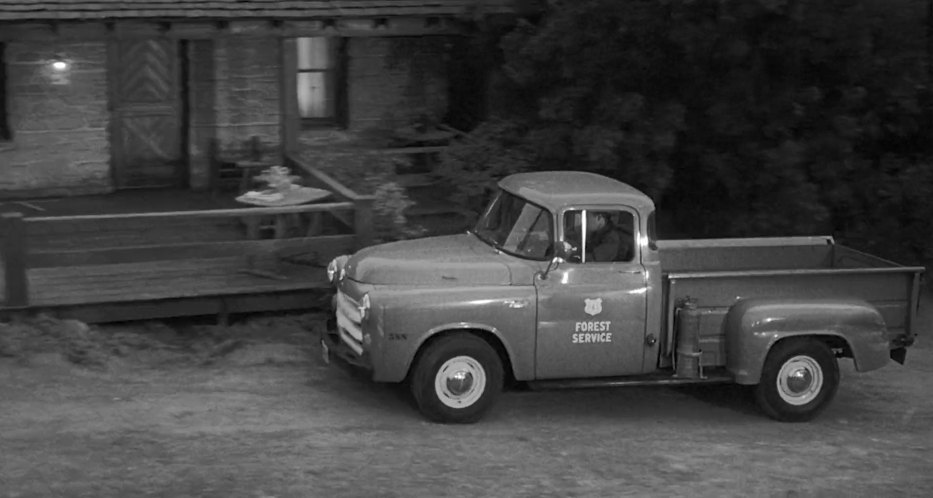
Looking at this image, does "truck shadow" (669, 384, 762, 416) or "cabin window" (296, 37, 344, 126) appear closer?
"truck shadow" (669, 384, 762, 416)

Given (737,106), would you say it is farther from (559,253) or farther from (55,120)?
(55,120)

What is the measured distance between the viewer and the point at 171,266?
1428 cm

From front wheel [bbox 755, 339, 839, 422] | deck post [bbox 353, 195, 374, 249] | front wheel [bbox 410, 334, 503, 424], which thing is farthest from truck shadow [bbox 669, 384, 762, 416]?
deck post [bbox 353, 195, 374, 249]

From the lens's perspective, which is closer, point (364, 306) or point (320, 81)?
point (364, 306)

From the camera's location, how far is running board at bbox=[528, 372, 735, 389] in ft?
34.6

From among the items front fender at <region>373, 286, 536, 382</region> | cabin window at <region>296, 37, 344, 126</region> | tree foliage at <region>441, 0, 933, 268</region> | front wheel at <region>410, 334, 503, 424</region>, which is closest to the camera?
front fender at <region>373, 286, 536, 382</region>

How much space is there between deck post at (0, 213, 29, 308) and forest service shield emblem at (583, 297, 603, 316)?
5157mm

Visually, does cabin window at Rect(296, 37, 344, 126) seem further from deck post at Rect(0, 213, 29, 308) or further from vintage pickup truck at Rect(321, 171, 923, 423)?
vintage pickup truck at Rect(321, 171, 923, 423)

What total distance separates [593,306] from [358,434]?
78.6 inches

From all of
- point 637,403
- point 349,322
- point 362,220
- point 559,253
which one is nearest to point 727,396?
point 637,403

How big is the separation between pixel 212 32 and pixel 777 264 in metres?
7.71

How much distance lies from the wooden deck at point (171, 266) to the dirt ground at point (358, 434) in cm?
33

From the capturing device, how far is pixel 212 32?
1639 centimetres

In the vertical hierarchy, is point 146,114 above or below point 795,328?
above
